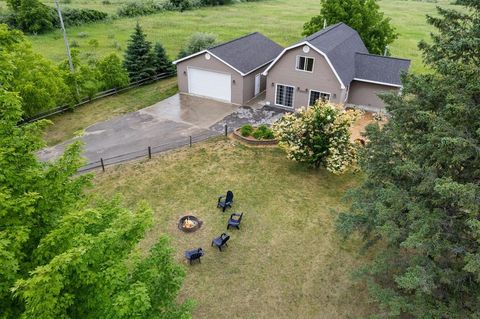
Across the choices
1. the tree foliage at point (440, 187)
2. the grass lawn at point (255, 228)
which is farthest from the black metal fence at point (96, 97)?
the tree foliage at point (440, 187)

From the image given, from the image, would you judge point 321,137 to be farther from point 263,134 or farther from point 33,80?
point 33,80

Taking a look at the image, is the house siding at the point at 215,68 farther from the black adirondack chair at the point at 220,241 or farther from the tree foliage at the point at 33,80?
the black adirondack chair at the point at 220,241

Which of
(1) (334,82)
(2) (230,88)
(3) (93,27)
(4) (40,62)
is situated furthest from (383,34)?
(3) (93,27)

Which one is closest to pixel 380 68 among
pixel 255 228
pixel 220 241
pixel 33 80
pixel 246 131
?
pixel 246 131

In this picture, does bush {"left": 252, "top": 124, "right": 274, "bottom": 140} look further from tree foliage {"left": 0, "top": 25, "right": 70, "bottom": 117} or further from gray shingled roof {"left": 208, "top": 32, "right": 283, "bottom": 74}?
tree foliage {"left": 0, "top": 25, "right": 70, "bottom": 117}

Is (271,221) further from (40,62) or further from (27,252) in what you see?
(40,62)

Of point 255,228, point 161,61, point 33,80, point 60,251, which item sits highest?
point 60,251
